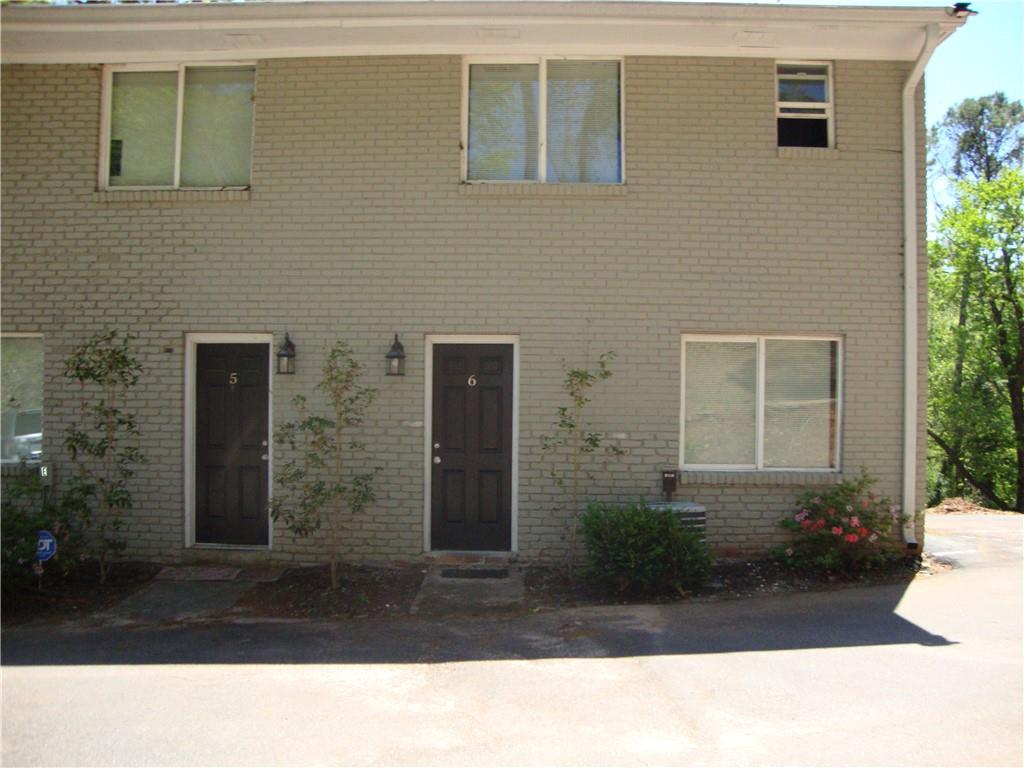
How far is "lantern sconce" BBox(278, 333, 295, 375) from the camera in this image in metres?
7.75

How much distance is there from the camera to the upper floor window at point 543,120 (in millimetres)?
7953

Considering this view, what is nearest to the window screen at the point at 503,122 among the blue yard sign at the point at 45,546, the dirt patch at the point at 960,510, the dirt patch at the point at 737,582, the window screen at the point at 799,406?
the window screen at the point at 799,406

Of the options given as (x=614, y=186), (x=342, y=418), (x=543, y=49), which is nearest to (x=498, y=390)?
(x=342, y=418)

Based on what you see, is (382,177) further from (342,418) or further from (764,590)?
(764,590)

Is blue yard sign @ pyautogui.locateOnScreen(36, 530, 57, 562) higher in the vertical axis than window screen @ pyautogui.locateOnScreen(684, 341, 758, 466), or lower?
lower

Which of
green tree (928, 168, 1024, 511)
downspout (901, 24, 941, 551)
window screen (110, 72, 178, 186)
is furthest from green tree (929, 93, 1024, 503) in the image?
window screen (110, 72, 178, 186)

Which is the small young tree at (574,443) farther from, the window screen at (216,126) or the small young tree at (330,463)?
the window screen at (216,126)

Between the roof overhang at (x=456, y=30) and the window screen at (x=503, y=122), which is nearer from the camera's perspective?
the roof overhang at (x=456, y=30)

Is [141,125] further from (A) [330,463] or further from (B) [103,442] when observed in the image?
(A) [330,463]

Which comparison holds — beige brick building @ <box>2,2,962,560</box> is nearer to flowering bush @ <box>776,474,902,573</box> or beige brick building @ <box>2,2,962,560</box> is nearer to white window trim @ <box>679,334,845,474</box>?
white window trim @ <box>679,334,845,474</box>

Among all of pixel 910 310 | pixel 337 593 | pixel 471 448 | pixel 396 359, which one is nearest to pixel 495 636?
pixel 337 593

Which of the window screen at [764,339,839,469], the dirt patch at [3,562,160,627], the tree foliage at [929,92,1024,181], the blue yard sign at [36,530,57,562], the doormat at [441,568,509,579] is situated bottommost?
the dirt patch at [3,562,160,627]

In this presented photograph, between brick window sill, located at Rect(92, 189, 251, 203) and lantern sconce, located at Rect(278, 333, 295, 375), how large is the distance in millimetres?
1522

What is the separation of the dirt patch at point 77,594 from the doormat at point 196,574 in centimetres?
13
